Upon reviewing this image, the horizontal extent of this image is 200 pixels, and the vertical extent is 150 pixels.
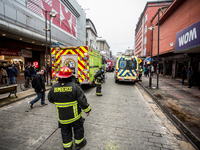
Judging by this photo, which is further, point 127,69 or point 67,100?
point 127,69

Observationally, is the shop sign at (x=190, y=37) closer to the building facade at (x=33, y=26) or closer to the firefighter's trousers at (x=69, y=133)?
the firefighter's trousers at (x=69, y=133)

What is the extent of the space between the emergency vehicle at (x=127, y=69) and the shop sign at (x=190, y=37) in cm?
369

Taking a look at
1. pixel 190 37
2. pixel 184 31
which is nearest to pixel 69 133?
pixel 190 37

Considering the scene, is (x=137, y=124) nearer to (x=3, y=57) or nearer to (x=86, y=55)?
(x=86, y=55)

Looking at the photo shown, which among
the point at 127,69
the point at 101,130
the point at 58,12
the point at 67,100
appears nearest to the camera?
the point at 67,100

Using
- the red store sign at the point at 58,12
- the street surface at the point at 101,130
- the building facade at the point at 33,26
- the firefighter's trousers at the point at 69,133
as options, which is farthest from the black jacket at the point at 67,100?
the red store sign at the point at 58,12

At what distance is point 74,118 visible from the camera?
7.13 feet

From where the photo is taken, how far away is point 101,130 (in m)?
3.09

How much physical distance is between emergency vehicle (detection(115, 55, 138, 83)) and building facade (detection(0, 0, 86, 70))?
236 inches

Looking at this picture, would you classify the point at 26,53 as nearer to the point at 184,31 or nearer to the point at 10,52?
the point at 10,52

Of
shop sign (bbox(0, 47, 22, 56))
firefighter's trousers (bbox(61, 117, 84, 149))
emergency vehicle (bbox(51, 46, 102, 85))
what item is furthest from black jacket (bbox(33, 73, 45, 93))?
shop sign (bbox(0, 47, 22, 56))

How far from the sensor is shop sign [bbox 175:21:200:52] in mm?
5416

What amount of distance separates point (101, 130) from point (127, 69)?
796cm

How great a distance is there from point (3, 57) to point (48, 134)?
516 inches
